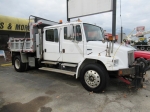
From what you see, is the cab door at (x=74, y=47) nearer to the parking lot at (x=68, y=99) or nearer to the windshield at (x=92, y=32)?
the windshield at (x=92, y=32)

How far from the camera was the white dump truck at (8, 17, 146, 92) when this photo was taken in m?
4.14

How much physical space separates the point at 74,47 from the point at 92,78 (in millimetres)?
1453

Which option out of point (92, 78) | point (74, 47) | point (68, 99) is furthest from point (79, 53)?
point (68, 99)

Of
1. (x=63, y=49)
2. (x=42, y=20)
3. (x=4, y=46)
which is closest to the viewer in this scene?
(x=63, y=49)

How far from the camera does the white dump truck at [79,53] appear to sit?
4.14m

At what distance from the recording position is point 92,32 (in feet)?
16.8

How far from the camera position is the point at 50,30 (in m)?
5.92

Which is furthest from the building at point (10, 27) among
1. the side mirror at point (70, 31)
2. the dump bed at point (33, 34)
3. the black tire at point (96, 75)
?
the black tire at point (96, 75)

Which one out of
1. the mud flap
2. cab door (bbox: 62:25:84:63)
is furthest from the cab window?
the mud flap

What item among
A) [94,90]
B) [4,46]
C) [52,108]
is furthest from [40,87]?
[4,46]

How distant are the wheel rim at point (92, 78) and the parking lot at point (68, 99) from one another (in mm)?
305

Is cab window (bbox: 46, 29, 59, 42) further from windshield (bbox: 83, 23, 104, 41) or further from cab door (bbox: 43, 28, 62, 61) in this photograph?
windshield (bbox: 83, 23, 104, 41)

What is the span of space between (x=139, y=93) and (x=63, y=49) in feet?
10.6

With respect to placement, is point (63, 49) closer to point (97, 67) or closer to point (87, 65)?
point (87, 65)
